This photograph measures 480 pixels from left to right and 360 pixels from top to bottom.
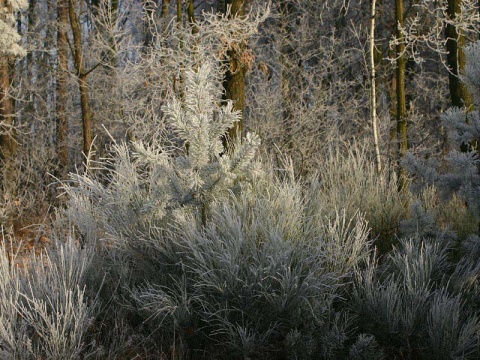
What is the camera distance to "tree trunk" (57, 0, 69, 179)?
1277cm

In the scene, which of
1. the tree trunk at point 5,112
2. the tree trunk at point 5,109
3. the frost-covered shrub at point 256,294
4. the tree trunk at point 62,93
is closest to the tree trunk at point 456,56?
the frost-covered shrub at point 256,294

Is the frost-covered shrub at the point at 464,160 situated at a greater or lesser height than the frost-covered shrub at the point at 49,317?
greater

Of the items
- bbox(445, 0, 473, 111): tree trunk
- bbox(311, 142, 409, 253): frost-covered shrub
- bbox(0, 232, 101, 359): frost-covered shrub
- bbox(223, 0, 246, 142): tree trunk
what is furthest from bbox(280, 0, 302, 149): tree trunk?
bbox(0, 232, 101, 359): frost-covered shrub

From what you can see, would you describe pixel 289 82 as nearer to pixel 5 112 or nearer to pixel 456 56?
pixel 456 56

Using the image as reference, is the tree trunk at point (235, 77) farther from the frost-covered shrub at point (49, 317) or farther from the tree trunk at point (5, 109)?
the tree trunk at point (5, 109)

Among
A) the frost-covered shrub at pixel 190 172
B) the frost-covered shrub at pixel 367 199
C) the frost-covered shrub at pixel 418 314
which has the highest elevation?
the frost-covered shrub at pixel 190 172

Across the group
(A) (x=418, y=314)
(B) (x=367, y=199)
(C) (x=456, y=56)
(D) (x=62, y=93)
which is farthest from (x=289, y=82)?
(A) (x=418, y=314)

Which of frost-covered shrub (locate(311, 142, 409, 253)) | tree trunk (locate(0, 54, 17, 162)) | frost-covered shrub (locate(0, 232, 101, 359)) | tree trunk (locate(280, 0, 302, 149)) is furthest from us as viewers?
tree trunk (locate(280, 0, 302, 149))

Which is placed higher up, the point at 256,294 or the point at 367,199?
the point at 367,199

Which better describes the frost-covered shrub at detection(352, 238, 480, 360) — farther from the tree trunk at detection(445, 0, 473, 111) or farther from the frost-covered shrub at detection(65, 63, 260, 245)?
the tree trunk at detection(445, 0, 473, 111)

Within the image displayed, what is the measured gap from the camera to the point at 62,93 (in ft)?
45.1

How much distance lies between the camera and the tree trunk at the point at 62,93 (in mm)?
12773

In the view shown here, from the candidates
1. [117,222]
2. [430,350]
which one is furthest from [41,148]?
[430,350]

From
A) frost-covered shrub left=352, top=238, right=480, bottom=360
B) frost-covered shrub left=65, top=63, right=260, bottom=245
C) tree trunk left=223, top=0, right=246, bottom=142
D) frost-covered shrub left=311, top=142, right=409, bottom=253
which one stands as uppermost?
tree trunk left=223, top=0, right=246, bottom=142
